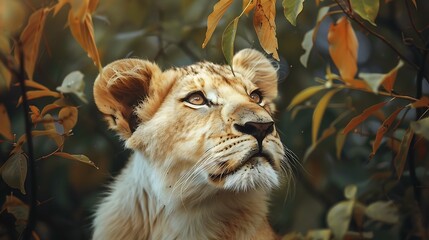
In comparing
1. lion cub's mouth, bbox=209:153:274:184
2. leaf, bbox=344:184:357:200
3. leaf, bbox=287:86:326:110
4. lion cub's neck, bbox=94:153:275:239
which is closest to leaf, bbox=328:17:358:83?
leaf, bbox=287:86:326:110

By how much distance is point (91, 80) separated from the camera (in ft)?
5.36

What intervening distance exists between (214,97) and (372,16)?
11.8 inches

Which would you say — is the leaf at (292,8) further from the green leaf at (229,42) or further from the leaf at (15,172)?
the leaf at (15,172)

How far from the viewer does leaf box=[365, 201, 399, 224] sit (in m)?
1.51

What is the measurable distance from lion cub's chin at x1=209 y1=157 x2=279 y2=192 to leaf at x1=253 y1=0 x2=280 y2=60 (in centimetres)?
17

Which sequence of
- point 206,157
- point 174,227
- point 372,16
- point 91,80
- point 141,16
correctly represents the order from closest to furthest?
point 372,16, point 206,157, point 174,227, point 91,80, point 141,16

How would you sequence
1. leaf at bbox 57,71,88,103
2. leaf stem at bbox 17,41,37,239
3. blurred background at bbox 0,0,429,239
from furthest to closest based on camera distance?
blurred background at bbox 0,0,429,239, leaf at bbox 57,71,88,103, leaf stem at bbox 17,41,37,239

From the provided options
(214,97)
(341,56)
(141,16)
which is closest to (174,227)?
(214,97)

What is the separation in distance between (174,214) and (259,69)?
0.31 meters

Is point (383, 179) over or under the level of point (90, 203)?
under

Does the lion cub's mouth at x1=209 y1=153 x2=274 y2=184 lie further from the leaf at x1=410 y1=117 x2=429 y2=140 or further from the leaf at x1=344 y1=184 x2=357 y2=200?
the leaf at x1=344 y1=184 x2=357 y2=200

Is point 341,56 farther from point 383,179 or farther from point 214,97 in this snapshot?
point 383,179

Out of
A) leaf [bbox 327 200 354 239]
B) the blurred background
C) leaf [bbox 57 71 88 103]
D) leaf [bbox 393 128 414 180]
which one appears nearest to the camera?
leaf [bbox 393 128 414 180]

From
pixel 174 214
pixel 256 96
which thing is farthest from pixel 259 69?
pixel 174 214
